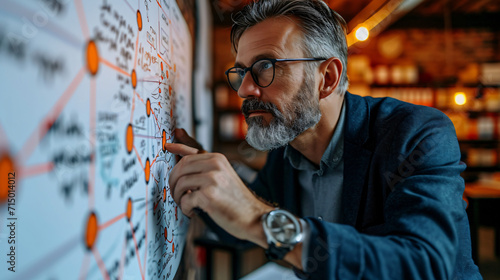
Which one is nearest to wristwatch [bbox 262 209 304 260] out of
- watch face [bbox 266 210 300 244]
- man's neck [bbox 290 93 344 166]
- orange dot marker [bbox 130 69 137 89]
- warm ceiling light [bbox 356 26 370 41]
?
watch face [bbox 266 210 300 244]

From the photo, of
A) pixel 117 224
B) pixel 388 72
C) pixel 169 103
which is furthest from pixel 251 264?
pixel 117 224

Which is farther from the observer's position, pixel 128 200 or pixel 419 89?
pixel 419 89

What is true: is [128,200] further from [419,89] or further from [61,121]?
[419,89]

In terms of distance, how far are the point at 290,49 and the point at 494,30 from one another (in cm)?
478

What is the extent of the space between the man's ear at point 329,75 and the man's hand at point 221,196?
64 cm

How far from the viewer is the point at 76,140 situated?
346 millimetres

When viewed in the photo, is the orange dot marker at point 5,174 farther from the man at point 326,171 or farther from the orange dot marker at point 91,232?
the man at point 326,171

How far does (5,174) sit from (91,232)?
149 mm

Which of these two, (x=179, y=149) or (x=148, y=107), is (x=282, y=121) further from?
(x=148, y=107)

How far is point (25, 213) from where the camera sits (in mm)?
277

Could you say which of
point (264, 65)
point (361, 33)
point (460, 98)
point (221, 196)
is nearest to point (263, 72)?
point (264, 65)

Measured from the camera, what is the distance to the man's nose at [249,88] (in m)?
1.00

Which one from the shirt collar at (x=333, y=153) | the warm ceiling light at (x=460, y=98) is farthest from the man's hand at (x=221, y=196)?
the warm ceiling light at (x=460, y=98)

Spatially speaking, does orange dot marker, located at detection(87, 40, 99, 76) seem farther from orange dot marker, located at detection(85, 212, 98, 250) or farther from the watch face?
the watch face
